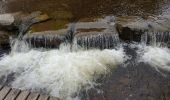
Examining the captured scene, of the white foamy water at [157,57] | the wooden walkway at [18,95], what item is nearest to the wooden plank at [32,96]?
the wooden walkway at [18,95]

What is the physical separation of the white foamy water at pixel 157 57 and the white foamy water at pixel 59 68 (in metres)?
0.55

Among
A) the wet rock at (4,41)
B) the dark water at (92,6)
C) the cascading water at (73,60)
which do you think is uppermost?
→ the dark water at (92,6)

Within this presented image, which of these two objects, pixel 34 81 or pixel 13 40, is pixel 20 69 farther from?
pixel 13 40

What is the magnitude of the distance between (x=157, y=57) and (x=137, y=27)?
97cm

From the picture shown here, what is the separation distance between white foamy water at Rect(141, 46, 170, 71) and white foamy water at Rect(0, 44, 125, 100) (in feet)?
1.82

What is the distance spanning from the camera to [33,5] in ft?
28.2

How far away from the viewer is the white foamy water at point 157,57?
19.1 feet

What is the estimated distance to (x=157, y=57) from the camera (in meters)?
6.07

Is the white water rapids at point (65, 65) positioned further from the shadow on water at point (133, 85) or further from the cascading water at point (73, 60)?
the shadow on water at point (133, 85)

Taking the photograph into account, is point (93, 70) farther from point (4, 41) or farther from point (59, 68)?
point (4, 41)

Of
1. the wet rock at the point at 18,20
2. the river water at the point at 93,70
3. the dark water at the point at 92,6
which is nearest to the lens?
the river water at the point at 93,70

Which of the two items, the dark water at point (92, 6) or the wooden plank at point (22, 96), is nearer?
the wooden plank at point (22, 96)

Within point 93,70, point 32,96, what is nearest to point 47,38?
point 93,70

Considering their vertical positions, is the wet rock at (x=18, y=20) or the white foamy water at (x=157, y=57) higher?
the wet rock at (x=18, y=20)
